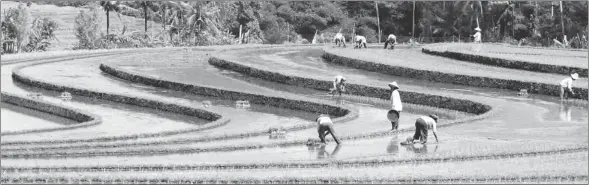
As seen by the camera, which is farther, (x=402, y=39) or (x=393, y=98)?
(x=402, y=39)

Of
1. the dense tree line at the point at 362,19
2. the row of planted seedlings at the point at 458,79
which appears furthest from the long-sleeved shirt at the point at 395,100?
the dense tree line at the point at 362,19

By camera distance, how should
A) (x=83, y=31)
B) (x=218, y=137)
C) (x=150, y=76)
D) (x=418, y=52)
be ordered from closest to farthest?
(x=218, y=137), (x=150, y=76), (x=418, y=52), (x=83, y=31)

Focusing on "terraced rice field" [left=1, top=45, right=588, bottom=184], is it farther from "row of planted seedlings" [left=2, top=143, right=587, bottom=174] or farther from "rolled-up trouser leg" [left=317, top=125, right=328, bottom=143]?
"rolled-up trouser leg" [left=317, top=125, right=328, bottom=143]

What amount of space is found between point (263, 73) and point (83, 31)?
2421 centimetres

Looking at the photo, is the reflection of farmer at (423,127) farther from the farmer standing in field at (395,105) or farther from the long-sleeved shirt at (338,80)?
the long-sleeved shirt at (338,80)

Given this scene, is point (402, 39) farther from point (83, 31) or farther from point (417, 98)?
point (417, 98)

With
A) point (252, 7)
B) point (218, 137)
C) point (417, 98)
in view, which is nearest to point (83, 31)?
point (252, 7)

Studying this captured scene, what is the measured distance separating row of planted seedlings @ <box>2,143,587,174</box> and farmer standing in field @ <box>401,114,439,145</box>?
0.95 m

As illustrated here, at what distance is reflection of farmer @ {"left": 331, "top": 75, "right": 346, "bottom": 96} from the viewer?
116 ft

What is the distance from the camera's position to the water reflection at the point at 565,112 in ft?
95.4

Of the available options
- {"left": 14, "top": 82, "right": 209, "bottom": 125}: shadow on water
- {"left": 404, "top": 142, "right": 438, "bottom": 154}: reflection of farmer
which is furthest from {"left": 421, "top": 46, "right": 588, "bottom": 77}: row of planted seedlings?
{"left": 404, "top": 142, "right": 438, "bottom": 154}: reflection of farmer

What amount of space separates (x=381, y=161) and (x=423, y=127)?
8.60 ft

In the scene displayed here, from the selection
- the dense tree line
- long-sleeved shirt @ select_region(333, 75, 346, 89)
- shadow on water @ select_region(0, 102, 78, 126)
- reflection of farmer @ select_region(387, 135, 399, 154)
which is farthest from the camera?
the dense tree line

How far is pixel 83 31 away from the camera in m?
64.2
